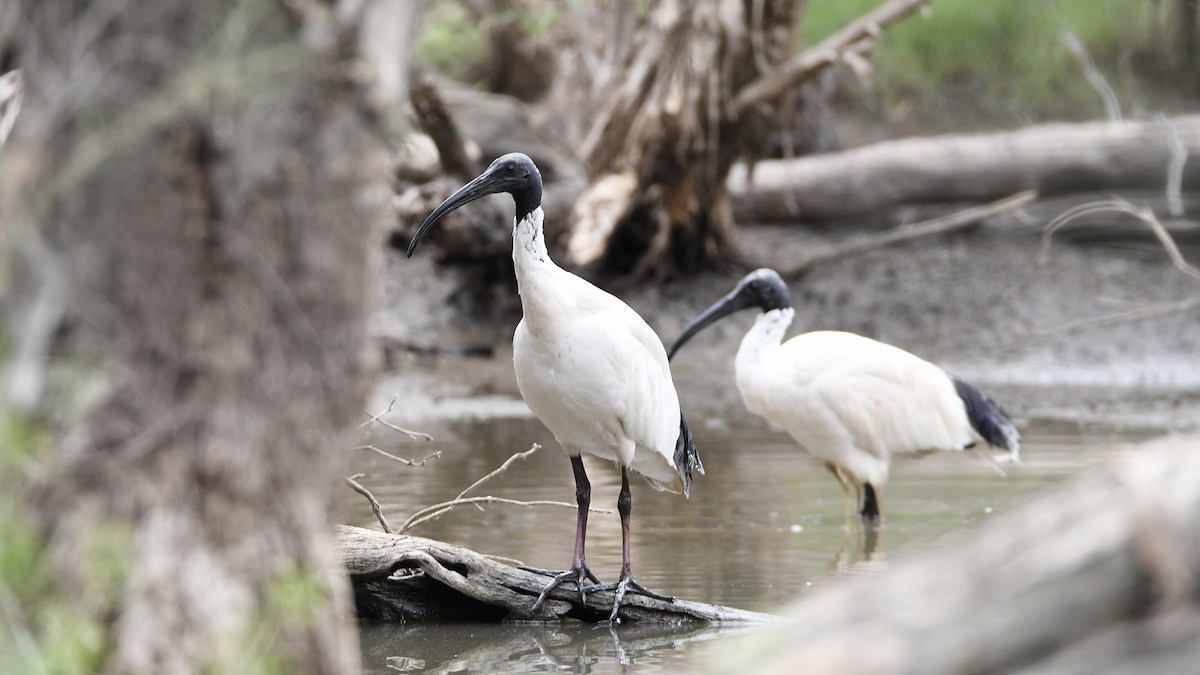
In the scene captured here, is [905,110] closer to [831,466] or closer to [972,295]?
[972,295]

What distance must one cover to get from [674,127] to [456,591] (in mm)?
8146

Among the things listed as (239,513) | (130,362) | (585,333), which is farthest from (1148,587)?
(585,333)

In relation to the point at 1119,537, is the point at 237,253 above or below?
above

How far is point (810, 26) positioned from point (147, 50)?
17.3 m

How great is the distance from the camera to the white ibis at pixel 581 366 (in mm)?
6395

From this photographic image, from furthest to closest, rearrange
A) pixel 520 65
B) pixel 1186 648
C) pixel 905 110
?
pixel 520 65, pixel 905 110, pixel 1186 648

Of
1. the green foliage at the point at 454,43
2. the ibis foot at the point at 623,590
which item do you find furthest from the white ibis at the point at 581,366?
the green foliage at the point at 454,43

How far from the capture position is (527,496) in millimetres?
8906

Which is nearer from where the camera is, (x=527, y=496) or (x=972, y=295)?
(x=527, y=496)

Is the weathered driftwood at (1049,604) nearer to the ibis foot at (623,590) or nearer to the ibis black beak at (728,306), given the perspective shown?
the ibis foot at (623,590)

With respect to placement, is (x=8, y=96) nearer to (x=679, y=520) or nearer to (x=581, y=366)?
(x=581, y=366)

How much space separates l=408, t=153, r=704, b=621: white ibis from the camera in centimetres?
639

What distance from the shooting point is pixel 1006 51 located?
62.7 feet

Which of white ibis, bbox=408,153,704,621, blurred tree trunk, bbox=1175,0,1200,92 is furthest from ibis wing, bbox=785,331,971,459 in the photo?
blurred tree trunk, bbox=1175,0,1200,92
